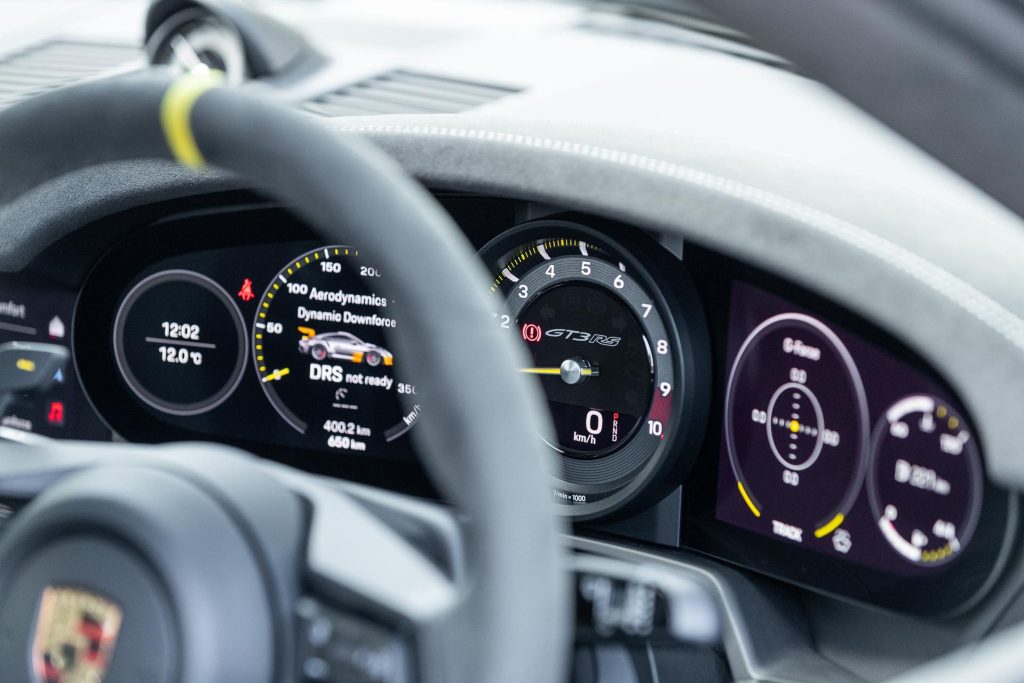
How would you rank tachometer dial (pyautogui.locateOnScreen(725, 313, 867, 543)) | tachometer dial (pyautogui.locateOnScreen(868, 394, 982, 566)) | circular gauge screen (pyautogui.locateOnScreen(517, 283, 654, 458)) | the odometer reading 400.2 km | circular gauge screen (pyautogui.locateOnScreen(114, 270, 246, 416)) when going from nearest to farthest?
tachometer dial (pyautogui.locateOnScreen(868, 394, 982, 566)) < tachometer dial (pyautogui.locateOnScreen(725, 313, 867, 543)) < circular gauge screen (pyautogui.locateOnScreen(517, 283, 654, 458)) < the odometer reading 400.2 km < circular gauge screen (pyautogui.locateOnScreen(114, 270, 246, 416))

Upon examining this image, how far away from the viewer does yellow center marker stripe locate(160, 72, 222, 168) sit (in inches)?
37.4

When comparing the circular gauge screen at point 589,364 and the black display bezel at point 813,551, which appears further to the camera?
the circular gauge screen at point 589,364

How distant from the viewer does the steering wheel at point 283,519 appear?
33.5 inches

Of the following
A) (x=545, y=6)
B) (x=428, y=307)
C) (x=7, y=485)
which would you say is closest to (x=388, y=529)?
(x=428, y=307)

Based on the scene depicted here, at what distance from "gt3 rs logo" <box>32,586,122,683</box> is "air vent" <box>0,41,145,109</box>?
130 cm

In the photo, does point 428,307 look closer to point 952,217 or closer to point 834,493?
point 952,217

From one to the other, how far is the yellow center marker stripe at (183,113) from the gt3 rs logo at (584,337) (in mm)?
960

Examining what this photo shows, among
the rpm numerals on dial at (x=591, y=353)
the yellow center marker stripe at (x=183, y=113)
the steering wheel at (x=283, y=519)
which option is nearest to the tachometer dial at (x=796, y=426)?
the rpm numerals on dial at (x=591, y=353)

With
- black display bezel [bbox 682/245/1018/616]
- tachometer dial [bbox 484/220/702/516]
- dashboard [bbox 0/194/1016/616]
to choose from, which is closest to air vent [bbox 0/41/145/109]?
dashboard [bbox 0/194/1016/616]

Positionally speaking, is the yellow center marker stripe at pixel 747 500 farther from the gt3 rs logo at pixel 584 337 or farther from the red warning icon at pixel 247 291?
the red warning icon at pixel 247 291

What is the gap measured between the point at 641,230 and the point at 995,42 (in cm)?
62

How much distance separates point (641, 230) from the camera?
5.75ft

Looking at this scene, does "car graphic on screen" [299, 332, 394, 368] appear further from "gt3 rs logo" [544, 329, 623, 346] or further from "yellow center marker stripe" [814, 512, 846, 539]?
"yellow center marker stripe" [814, 512, 846, 539]

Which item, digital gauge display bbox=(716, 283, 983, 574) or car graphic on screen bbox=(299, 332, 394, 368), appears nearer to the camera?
digital gauge display bbox=(716, 283, 983, 574)
